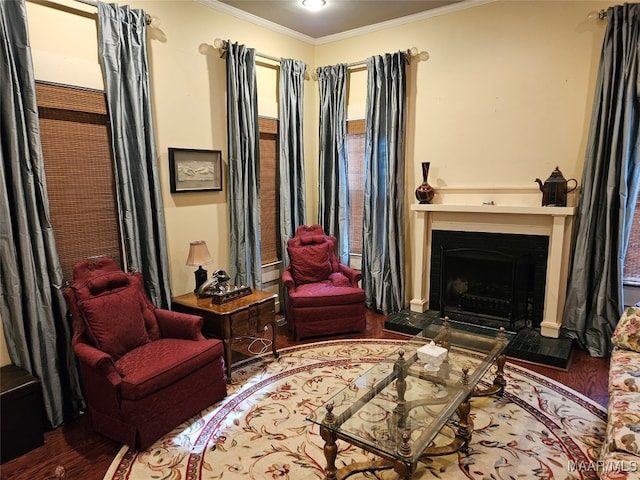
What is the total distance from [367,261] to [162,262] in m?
2.26

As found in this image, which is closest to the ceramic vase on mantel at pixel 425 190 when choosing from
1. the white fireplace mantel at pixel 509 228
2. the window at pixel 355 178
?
the white fireplace mantel at pixel 509 228

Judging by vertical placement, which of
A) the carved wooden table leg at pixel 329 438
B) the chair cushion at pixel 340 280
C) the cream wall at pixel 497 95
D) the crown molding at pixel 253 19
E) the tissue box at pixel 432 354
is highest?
the crown molding at pixel 253 19

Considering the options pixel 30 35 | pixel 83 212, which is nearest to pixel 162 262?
pixel 83 212

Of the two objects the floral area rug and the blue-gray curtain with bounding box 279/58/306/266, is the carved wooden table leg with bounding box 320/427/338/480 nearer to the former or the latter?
the floral area rug

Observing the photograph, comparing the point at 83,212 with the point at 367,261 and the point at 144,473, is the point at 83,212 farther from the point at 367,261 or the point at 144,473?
the point at 367,261

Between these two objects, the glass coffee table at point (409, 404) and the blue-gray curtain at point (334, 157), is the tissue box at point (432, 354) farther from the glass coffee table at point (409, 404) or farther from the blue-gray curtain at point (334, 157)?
the blue-gray curtain at point (334, 157)

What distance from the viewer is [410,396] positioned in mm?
2352

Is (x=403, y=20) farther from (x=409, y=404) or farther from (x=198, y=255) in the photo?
(x=409, y=404)

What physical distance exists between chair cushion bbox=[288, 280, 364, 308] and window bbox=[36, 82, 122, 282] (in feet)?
5.28

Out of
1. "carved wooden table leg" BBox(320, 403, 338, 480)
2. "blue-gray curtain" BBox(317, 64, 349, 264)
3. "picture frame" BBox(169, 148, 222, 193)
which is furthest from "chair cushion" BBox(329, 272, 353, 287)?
"carved wooden table leg" BBox(320, 403, 338, 480)

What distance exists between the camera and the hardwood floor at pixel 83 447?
2258 millimetres

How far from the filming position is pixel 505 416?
2688 mm

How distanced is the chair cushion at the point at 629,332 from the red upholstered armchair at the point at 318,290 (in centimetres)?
204

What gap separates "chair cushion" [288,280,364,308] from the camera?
3893 mm
